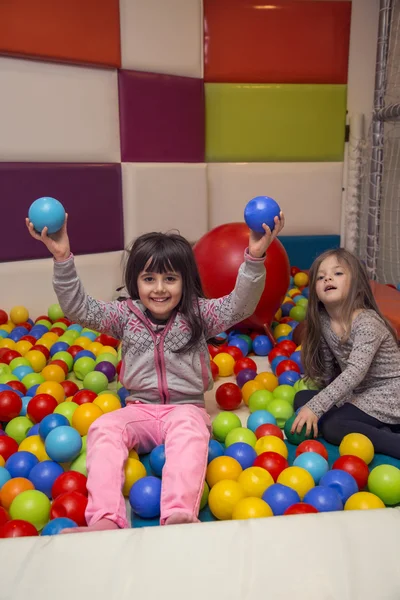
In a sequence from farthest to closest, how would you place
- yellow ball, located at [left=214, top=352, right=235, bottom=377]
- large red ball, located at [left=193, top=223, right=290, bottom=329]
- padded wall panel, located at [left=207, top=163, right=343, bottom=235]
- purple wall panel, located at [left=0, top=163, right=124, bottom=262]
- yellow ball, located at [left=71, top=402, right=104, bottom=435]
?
padded wall panel, located at [left=207, top=163, right=343, bottom=235], purple wall panel, located at [left=0, top=163, right=124, bottom=262], large red ball, located at [left=193, top=223, right=290, bottom=329], yellow ball, located at [left=214, top=352, right=235, bottom=377], yellow ball, located at [left=71, top=402, right=104, bottom=435]

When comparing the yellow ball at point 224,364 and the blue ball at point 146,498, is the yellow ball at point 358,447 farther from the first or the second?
the yellow ball at point 224,364

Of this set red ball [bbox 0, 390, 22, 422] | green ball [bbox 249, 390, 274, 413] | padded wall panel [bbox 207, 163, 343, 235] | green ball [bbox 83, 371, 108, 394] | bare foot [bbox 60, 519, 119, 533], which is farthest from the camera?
padded wall panel [bbox 207, 163, 343, 235]

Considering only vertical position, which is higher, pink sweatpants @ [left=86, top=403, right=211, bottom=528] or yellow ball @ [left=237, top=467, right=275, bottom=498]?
pink sweatpants @ [left=86, top=403, right=211, bottom=528]

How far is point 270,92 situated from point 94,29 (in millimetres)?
963

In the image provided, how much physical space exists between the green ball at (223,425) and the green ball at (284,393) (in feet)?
0.69

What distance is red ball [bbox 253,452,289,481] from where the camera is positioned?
1.25 metres

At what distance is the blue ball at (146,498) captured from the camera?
1132 millimetres

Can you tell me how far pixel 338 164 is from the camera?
3121 mm

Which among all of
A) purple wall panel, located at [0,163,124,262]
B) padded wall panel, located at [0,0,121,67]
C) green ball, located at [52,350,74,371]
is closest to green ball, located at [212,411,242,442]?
green ball, located at [52,350,74,371]

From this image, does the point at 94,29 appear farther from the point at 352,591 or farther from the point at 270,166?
the point at 352,591

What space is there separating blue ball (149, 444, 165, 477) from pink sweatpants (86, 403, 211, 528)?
5cm

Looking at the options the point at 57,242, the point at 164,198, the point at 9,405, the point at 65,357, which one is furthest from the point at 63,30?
the point at 9,405

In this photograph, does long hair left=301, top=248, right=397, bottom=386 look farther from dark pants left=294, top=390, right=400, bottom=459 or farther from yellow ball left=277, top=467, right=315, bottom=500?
yellow ball left=277, top=467, right=315, bottom=500

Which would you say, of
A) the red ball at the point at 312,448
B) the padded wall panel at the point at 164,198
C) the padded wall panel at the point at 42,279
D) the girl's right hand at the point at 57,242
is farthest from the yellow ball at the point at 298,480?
the padded wall panel at the point at 164,198
